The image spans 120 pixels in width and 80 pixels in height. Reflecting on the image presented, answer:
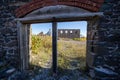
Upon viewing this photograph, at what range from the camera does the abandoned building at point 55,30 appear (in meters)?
3.24

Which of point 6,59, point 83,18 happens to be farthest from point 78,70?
point 6,59

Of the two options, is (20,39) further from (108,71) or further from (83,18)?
(108,71)

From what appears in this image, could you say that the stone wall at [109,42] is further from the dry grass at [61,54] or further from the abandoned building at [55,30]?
the dry grass at [61,54]

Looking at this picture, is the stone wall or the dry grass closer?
the stone wall

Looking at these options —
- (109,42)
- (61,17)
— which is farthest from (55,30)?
(109,42)

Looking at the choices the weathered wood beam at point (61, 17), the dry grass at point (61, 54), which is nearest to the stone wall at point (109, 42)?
the weathered wood beam at point (61, 17)

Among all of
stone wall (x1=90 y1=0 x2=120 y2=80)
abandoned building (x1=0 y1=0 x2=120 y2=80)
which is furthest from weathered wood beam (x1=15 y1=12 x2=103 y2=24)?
stone wall (x1=90 y1=0 x2=120 y2=80)

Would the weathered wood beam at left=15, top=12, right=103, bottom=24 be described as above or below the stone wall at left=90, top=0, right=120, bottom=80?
above

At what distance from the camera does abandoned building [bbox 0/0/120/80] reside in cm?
324

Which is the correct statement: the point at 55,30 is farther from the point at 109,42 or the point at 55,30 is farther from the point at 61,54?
the point at 61,54

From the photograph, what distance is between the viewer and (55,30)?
12.4 feet

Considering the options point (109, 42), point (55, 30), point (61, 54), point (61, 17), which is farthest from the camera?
point (61, 54)

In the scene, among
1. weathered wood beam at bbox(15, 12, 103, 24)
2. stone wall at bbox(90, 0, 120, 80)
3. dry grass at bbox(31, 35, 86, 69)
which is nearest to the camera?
stone wall at bbox(90, 0, 120, 80)

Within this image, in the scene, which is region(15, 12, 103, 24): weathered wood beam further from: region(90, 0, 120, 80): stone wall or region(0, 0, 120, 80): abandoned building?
region(90, 0, 120, 80): stone wall
